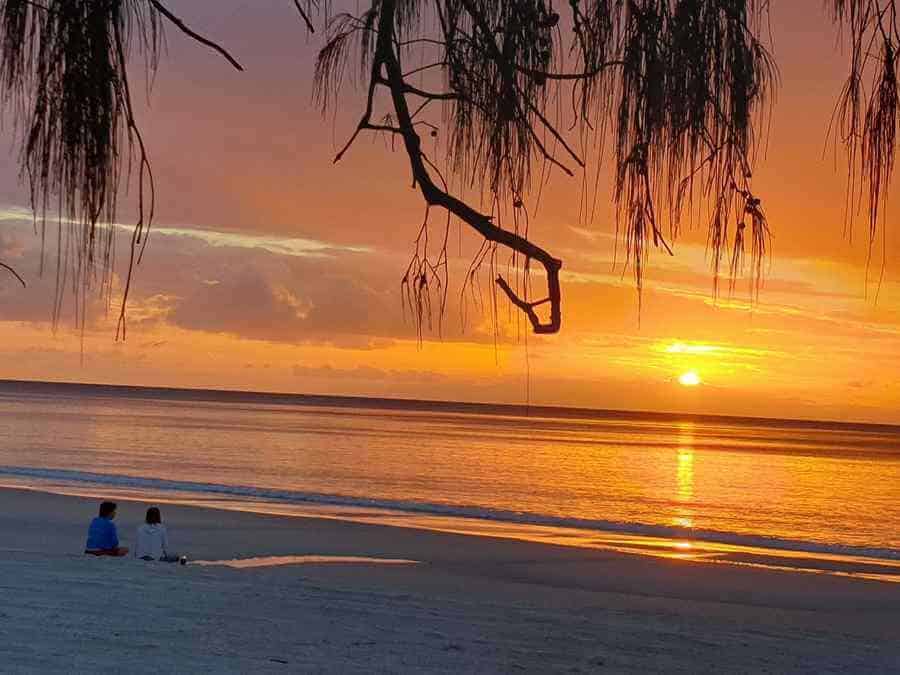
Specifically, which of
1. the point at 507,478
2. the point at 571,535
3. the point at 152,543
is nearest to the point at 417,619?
the point at 152,543

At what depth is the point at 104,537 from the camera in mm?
15242

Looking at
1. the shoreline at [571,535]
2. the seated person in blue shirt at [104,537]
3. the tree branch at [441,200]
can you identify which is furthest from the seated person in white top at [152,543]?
the tree branch at [441,200]

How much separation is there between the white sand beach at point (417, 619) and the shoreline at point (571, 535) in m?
2.68

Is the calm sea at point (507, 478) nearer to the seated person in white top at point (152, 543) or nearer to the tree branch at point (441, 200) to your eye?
the seated person in white top at point (152, 543)

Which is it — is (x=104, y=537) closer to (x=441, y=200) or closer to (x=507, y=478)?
(x=441, y=200)

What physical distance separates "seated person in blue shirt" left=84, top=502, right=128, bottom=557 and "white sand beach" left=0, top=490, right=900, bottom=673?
903 mm

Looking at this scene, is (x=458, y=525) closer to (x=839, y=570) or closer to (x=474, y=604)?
(x=839, y=570)

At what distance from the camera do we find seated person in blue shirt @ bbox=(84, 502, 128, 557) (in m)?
15.2

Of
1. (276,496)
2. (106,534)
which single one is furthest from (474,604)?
(276,496)

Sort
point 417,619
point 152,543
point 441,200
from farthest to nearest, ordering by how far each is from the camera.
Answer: point 152,543
point 417,619
point 441,200

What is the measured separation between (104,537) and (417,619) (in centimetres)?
650

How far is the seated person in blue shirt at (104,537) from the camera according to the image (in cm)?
1516

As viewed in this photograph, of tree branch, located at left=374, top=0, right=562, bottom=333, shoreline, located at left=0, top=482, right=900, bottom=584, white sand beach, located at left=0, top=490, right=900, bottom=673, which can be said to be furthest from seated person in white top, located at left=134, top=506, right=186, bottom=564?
tree branch, located at left=374, top=0, right=562, bottom=333

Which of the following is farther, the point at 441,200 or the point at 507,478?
the point at 507,478
